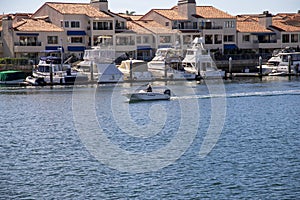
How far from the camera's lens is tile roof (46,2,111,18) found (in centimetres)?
8981

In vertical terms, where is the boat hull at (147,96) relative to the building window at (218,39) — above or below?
below

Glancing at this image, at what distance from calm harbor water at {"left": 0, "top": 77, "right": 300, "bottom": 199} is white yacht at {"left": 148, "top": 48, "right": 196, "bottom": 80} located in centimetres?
1591

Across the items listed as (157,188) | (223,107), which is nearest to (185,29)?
(223,107)

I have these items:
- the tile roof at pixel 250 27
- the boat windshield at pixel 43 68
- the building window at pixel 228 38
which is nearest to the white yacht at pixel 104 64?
the boat windshield at pixel 43 68

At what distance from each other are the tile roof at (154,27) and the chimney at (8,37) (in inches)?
757

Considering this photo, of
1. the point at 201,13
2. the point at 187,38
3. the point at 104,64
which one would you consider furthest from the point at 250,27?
the point at 104,64

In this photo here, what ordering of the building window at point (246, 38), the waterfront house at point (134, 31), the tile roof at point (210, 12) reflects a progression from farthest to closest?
the building window at point (246, 38), the tile roof at point (210, 12), the waterfront house at point (134, 31)

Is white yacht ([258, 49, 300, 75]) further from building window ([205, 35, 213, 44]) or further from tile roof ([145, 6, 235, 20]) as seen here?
tile roof ([145, 6, 235, 20])

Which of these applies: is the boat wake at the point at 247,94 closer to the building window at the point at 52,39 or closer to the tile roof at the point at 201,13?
the building window at the point at 52,39

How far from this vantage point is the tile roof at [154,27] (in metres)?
93.3

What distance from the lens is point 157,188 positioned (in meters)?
25.6

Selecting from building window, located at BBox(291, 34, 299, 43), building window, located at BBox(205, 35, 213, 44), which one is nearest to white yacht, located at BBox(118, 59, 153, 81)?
building window, located at BBox(205, 35, 213, 44)

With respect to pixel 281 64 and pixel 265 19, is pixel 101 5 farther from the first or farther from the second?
pixel 281 64

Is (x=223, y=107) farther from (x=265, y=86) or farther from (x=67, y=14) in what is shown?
(x=67, y=14)
